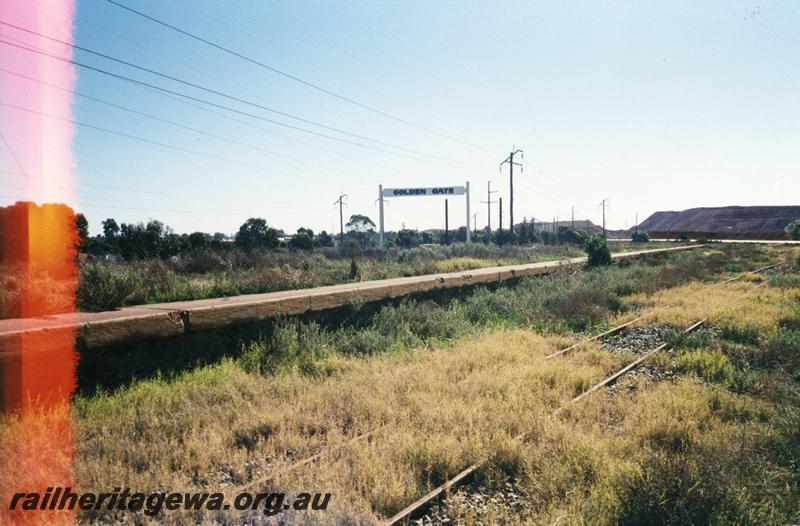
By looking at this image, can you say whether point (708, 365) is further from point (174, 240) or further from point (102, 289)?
point (174, 240)

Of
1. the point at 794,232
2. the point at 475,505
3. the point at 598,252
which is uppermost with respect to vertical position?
the point at 794,232

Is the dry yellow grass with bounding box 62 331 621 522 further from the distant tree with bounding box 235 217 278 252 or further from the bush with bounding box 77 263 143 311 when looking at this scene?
the distant tree with bounding box 235 217 278 252

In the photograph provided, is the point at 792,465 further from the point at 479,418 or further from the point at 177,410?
the point at 177,410

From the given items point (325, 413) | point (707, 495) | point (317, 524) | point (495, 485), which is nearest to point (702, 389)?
point (707, 495)

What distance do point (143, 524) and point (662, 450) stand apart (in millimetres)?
4129

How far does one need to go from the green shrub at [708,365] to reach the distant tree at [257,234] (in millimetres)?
32064

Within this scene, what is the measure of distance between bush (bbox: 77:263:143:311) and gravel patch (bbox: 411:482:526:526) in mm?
6170

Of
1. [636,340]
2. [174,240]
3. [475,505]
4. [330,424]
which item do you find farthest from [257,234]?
[475,505]

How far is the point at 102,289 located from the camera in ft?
23.3

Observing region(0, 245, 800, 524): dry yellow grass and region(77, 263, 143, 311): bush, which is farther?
region(77, 263, 143, 311): bush

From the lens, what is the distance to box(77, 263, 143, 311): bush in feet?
22.9

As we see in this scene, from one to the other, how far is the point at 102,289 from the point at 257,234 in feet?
103

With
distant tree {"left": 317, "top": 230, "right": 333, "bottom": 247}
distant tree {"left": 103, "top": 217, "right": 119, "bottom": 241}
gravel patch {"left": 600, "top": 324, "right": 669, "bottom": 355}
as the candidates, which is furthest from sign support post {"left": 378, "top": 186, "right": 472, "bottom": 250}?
gravel patch {"left": 600, "top": 324, "right": 669, "bottom": 355}

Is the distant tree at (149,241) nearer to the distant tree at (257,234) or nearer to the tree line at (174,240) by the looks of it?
the tree line at (174,240)
